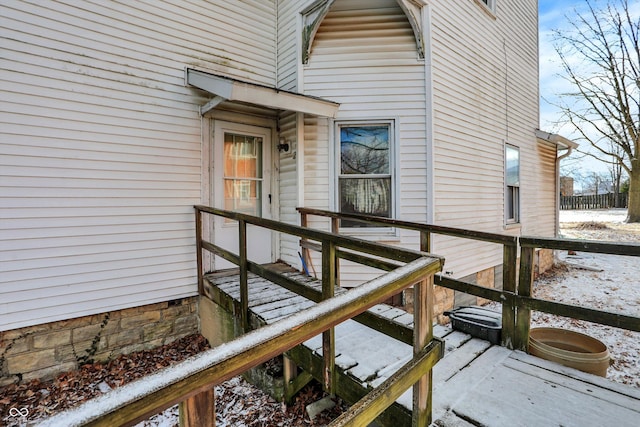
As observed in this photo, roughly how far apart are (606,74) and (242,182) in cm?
1862

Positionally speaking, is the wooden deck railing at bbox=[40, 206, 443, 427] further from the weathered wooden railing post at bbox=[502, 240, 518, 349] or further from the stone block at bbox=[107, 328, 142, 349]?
the stone block at bbox=[107, 328, 142, 349]

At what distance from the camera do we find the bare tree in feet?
47.1

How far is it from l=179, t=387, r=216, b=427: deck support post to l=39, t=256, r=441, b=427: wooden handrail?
43mm

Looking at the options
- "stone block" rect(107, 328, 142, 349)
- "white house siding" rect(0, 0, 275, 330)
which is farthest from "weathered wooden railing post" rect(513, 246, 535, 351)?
"stone block" rect(107, 328, 142, 349)

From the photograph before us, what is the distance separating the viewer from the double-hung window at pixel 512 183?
22.6 feet

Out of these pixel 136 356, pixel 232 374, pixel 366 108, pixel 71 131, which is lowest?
pixel 136 356

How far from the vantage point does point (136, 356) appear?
3.88m

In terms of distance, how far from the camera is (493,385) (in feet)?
6.55

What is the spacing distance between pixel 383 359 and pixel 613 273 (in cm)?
909

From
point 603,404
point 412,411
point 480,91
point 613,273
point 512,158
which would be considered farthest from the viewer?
point 613,273

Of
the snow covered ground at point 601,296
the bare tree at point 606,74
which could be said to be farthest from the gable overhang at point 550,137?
the bare tree at point 606,74

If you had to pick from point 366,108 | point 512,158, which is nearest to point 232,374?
point 366,108

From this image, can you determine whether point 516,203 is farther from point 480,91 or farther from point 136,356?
point 136,356

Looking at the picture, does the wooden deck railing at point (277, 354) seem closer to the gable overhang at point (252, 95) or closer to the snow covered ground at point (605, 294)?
the snow covered ground at point (605, 294)
